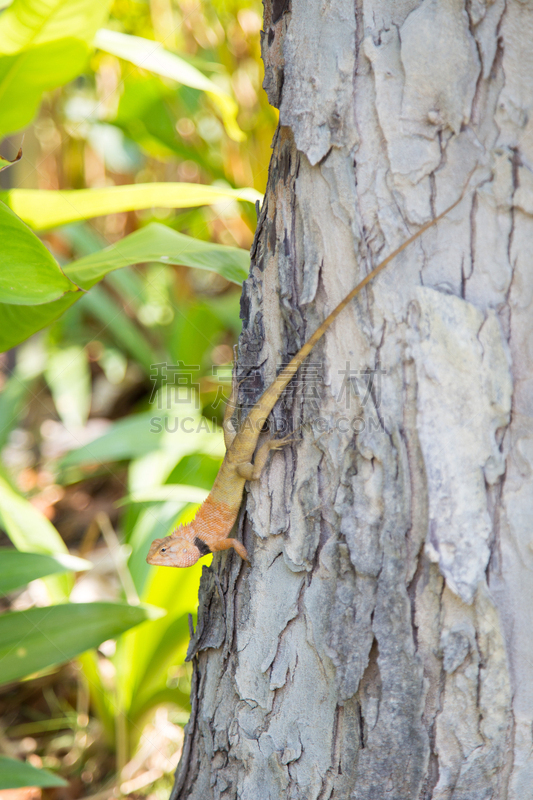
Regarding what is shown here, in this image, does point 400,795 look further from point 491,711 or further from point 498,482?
point 498,482

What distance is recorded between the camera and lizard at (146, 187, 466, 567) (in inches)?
46.3

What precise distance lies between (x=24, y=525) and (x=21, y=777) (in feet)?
2.70

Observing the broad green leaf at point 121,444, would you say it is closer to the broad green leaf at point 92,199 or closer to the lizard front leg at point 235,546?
the broad green leaf at point 92,199

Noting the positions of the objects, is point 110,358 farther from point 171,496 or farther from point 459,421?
point 459,421

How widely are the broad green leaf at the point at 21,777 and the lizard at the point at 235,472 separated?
2.30 ft

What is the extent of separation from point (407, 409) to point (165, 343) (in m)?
3.56

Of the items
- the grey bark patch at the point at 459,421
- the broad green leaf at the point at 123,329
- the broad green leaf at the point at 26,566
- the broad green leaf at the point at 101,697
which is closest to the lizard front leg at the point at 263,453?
the grey bark patch at the point at 459,421

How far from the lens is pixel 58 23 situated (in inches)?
69.1

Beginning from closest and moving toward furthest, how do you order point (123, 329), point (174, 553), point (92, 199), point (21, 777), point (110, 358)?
point (21, 777)
point (92, 199)
point (174, 553)
point (123, 329)
point (110, 358)

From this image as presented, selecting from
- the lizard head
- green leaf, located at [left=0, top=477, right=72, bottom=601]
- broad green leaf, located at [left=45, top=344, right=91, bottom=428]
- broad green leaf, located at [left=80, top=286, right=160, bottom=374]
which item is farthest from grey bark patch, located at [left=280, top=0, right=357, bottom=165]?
broad green leaf, located at [left=80, top=286, right=160, bottom=374]

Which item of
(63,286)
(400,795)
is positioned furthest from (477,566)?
(63,286)

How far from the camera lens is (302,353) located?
1.22m

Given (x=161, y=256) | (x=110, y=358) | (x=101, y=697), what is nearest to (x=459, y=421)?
(x=161, y=256)

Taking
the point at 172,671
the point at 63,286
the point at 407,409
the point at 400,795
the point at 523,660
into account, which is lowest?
the point at 172,671
